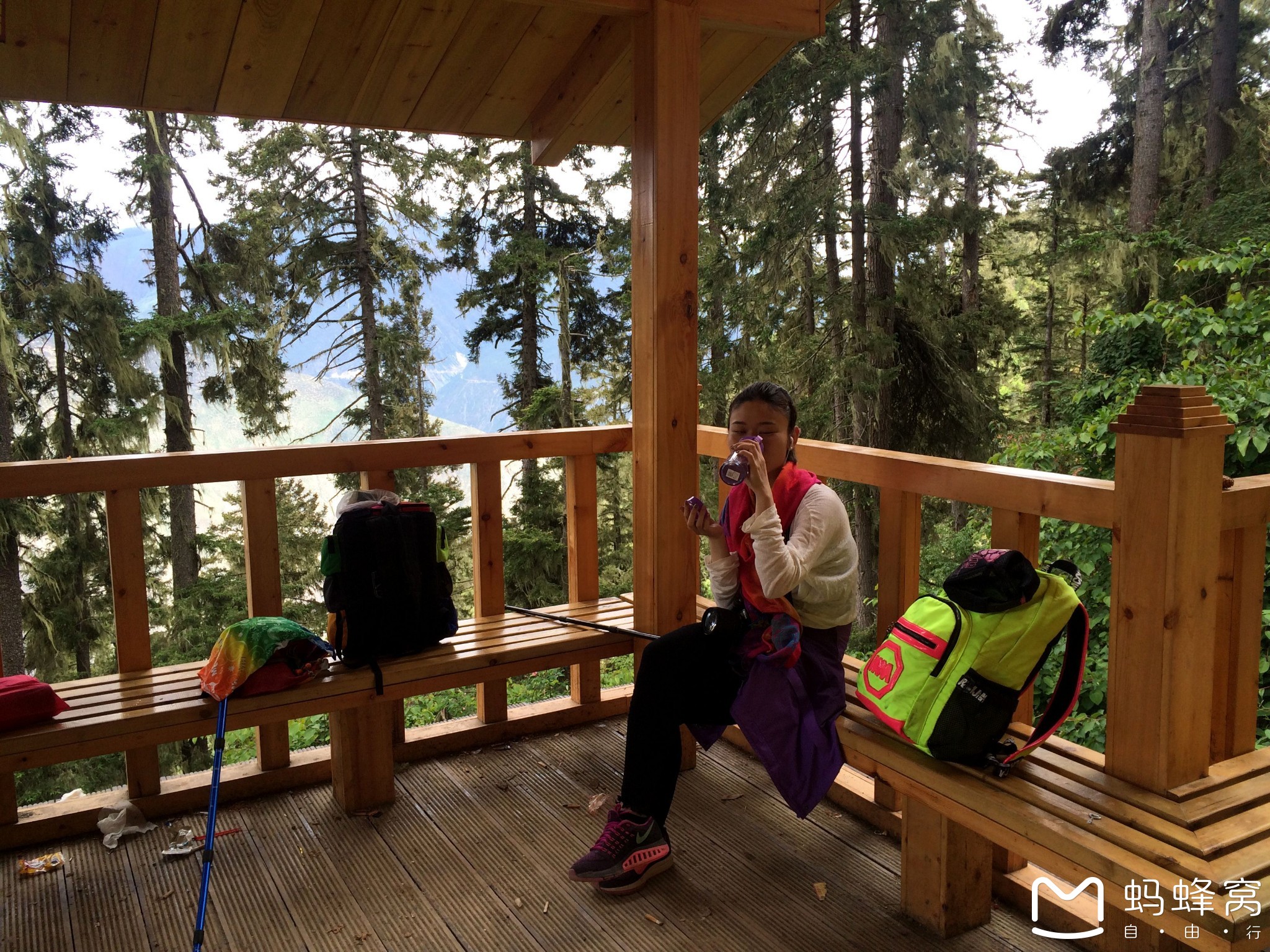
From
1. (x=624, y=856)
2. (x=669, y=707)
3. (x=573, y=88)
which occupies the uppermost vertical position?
(x=573, y=88)

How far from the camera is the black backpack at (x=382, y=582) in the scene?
263 cm

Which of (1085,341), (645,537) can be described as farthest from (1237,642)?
(1085,341)

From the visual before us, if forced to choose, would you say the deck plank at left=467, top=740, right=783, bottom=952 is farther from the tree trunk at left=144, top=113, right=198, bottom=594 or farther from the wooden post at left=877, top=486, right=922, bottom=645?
the tree trunk at left=144, top=113, right=198, bottom=594

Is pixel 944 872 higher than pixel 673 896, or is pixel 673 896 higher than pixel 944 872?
pixel 944 872

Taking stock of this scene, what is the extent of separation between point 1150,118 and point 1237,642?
11.2m

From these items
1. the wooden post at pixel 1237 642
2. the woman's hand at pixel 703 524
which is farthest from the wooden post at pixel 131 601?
the wooden post at pixel 1237 642

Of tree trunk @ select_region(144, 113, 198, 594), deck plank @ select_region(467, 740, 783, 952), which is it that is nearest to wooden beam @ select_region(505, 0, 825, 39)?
deck plank @ select_region(467, 740, 783, 952)

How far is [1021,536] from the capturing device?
2.18 metres

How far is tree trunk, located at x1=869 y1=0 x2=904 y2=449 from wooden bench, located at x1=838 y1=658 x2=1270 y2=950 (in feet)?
28.3

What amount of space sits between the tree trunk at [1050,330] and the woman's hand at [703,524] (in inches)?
390

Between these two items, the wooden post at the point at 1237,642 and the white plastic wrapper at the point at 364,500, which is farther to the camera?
the white plastic wrapper at the point at 364,500

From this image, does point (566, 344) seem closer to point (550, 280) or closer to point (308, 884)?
point (550, 280)

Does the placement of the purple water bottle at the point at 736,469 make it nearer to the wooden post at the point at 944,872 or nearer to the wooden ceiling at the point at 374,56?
the wooden post at the point at 944,872

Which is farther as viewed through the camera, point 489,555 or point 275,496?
point 489,555
